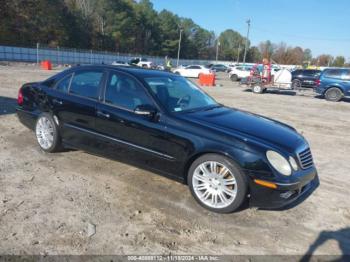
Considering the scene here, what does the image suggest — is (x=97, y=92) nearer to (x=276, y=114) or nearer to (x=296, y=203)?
(x=296, y=203)

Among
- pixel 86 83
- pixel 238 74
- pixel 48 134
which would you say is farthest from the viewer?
pixel 238 74

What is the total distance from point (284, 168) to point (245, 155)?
1.58 ft

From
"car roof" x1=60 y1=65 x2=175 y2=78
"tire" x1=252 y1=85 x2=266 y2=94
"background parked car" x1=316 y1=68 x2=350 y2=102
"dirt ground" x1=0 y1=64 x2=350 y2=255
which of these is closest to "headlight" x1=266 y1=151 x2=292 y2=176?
"dirt ground" x1=0 y1=64 x2=350 y2=255

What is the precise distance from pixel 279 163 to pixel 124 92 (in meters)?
2.33

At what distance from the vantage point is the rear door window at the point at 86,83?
5.00 meters

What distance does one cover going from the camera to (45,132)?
5.63m

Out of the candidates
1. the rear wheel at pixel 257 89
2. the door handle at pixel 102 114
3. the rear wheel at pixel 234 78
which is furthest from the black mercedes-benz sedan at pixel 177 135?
the rear wheel at pixel 234 78

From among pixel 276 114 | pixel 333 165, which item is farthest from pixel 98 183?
pixel 276 114

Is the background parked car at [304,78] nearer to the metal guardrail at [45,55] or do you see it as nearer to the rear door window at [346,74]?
the rear door window at [346,74]

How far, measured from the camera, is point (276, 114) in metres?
11.8

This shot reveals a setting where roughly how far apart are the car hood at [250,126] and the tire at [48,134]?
7.79 ft

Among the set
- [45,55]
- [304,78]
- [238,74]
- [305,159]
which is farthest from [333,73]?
[45,55]

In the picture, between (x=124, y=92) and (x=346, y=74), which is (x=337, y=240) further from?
(x=346, y=74)

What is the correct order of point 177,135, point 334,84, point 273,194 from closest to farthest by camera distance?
point 273,194 → point 177,135 → point 334,84
